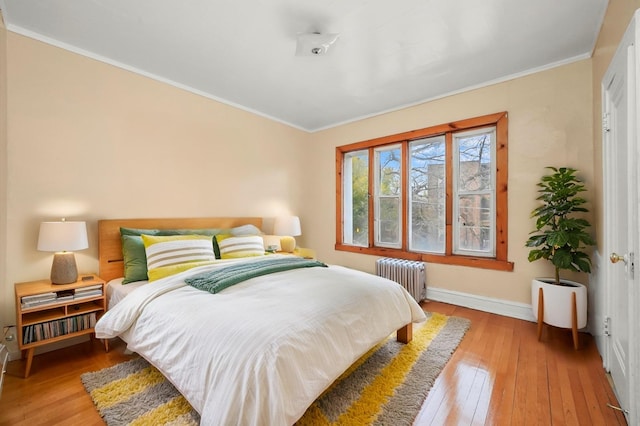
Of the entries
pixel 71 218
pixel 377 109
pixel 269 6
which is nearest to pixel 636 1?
pixel 269 6

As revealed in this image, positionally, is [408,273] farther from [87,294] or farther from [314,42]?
[87,294]

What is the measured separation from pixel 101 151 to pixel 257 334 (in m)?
2.45

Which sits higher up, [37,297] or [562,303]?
[37,297]

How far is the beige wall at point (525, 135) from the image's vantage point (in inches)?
101

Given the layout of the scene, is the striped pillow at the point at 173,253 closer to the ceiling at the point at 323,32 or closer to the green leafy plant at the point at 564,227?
the ceiling at the point at 323,32

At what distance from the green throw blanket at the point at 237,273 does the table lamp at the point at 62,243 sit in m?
0.96

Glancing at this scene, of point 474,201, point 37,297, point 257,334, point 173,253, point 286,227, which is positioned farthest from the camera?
point 286,227

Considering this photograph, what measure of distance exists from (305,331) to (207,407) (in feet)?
1.72

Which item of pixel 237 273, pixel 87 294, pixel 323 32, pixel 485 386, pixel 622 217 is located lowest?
pixel 485 386

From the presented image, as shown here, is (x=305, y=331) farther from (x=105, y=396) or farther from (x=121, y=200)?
(x=121, y=200)

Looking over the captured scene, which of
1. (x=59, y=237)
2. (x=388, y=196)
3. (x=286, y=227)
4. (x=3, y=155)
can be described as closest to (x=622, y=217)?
(x=388, y=196)

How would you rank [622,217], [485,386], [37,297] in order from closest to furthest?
[622,217]
[485,386]
[37,297]

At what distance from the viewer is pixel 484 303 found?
308cm

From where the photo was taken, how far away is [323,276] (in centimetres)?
217
